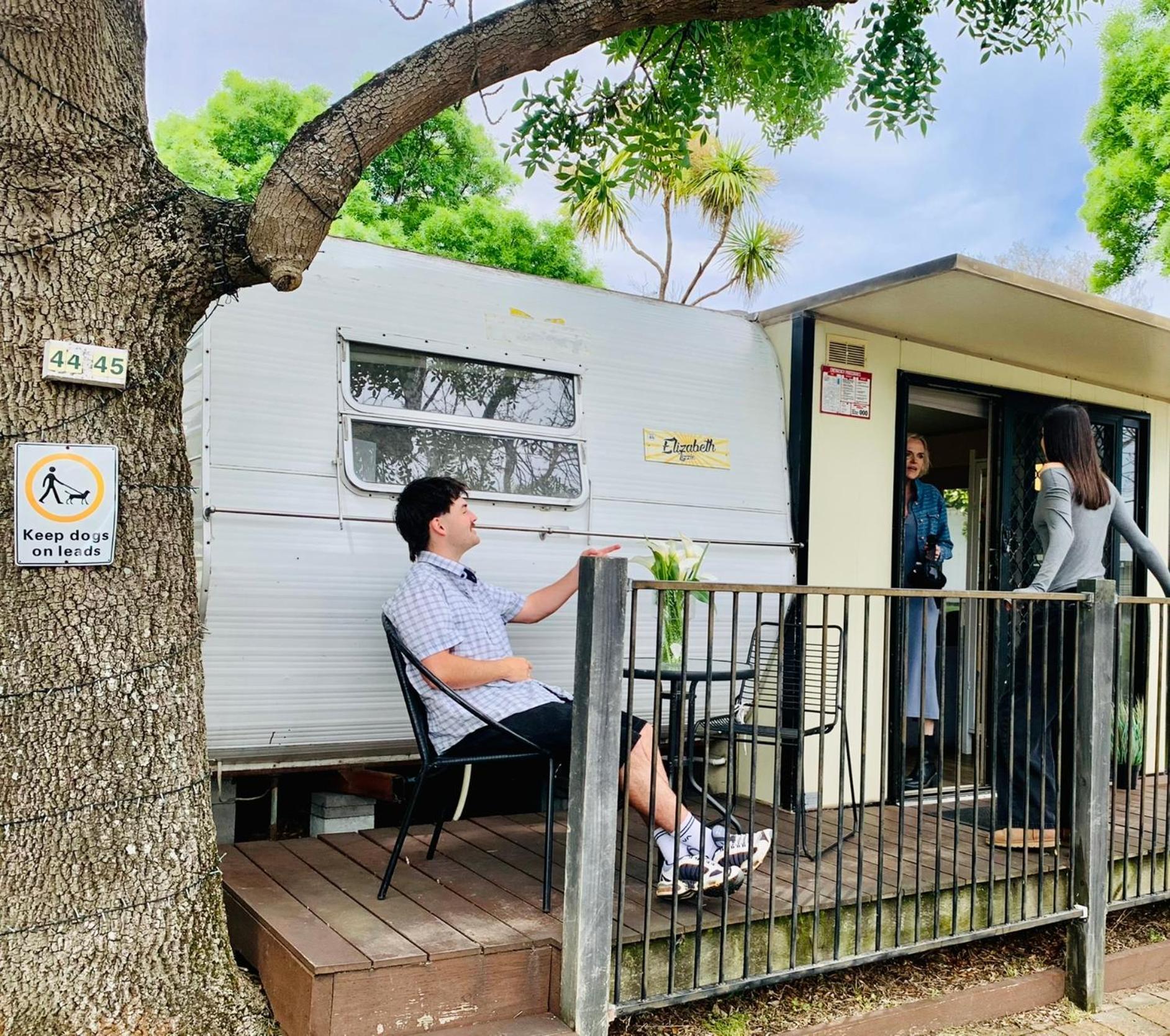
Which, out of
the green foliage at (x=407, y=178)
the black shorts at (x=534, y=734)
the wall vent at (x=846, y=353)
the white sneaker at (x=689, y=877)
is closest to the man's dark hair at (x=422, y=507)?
the black shorts at (x=534, y=734)

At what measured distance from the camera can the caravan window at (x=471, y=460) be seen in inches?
145

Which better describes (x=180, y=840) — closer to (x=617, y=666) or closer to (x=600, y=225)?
(x=617, y=666)

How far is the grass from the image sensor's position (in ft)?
9.78

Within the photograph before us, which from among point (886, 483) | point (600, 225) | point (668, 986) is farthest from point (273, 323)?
point (600, 225)

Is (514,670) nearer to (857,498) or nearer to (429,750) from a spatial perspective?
(429,750)

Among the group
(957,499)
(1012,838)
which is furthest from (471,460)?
(957,499)

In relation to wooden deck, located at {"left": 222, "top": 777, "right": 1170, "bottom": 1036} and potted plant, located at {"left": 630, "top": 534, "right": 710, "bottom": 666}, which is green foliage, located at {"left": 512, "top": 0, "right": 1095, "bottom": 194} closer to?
potted plant, located at {"left": 630, "top": 534, "right": 710, "bottom": 666}

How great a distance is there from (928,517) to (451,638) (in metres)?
3.18

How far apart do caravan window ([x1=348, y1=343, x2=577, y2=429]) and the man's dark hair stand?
410mm

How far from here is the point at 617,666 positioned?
2629 mm

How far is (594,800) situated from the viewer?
2.59 meters

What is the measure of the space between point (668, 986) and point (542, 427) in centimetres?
211

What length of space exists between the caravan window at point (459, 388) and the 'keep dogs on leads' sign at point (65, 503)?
1.31 m

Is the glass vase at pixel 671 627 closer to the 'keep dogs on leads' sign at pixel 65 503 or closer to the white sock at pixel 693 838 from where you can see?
the white sock at pixel 693 838
